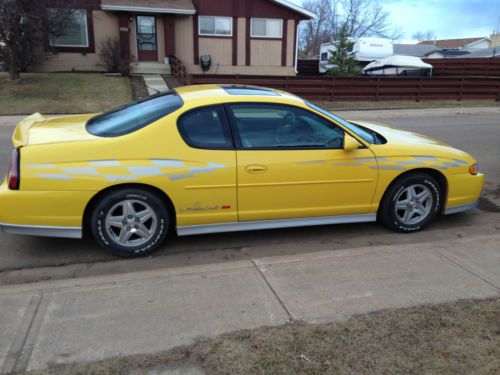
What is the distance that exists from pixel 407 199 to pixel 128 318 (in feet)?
10.1

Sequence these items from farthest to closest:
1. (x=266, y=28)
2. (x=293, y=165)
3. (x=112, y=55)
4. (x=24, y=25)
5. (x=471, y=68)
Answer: (x=471, y=68)
(x=266, y=28)
(x=112, y=55)
(x=24, y=25)
(x=293, y=165)

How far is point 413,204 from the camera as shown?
15.6 feet

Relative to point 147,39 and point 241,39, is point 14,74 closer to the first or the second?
point 147,39

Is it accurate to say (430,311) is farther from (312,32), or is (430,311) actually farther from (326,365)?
(312,32)

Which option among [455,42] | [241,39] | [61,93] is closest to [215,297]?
[61,93]

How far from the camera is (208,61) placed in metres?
23.0

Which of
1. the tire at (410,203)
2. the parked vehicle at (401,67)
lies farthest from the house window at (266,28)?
the tire at (410,203)

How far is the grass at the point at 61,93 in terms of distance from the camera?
14.8m

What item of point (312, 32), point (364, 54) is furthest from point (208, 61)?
point (312, 32)

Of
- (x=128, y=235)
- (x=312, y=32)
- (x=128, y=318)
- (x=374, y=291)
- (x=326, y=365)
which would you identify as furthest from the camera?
(x=312, y=32)

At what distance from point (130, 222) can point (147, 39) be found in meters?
20.6

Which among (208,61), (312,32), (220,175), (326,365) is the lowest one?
(326,365)

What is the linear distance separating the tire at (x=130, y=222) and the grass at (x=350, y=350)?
1.56 meters

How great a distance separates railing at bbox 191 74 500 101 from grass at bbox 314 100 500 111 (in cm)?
31
